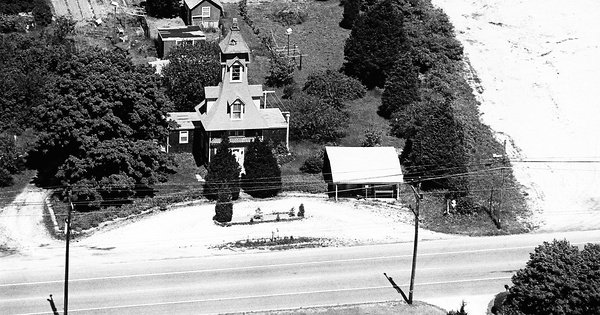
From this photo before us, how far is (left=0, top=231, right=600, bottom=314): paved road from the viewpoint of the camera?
62.9m

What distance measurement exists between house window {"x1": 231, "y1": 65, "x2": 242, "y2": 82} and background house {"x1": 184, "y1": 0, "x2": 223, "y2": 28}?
22.2 m

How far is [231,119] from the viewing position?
81.2 metres

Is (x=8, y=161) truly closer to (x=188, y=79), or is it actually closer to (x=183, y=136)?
(x=183, y=136)

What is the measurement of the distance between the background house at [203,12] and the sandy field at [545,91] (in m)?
22.9

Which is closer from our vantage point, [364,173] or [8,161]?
[364,173]

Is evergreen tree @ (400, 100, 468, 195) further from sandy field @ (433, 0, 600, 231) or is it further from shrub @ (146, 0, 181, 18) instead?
shrub @ (146, 0, 181, 18)

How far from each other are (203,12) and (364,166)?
3144 cm

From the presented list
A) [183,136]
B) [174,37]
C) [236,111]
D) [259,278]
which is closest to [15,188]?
[183,136]

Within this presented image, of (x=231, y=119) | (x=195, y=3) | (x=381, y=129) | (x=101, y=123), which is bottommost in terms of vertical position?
(x=381, y=129)

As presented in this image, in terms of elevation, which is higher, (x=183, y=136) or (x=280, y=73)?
(x=280, y=73)

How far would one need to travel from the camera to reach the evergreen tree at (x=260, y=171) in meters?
78.1

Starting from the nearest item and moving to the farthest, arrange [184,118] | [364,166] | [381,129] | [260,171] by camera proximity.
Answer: [260,171]
[364,166]
[184,118]
[381,129]

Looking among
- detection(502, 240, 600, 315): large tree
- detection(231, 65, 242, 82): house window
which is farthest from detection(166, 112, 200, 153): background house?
detection(502, 240, 600, 315): large tree

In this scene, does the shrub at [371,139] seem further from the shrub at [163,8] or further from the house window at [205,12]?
the shrub at [163,8]
